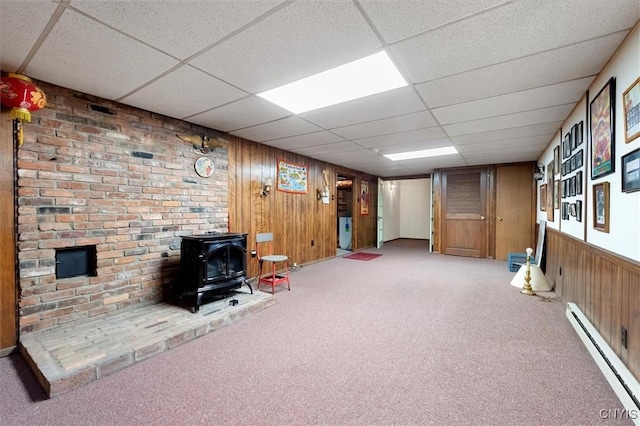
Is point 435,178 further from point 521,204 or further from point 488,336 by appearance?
point 488,336

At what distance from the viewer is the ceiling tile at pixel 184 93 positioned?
2.34 m

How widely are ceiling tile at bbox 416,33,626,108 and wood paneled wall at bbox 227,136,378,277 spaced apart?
109 inches

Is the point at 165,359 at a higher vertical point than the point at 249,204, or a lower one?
lower

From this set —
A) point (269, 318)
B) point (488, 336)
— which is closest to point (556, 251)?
point (488, 336)

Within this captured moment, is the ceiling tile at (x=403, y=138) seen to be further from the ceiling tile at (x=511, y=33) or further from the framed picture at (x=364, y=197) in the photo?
the framed picture at (x=364, y=197)

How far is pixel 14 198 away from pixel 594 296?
4.95 meters

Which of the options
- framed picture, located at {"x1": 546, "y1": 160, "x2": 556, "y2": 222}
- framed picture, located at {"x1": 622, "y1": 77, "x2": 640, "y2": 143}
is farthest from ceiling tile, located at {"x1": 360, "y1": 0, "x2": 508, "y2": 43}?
framed picture, located at {"x1": 546, "y1": 160, "x2": 556, "y2": 222}

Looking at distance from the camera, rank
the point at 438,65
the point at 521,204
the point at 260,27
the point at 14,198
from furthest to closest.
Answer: the point at 521,204
the point at 14,198
the point at 438,65
the point at 260,27

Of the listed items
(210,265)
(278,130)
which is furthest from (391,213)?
(210,265)

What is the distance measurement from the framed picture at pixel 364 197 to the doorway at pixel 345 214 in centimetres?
32

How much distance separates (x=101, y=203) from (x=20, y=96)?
1021mm

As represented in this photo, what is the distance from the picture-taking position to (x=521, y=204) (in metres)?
6.27

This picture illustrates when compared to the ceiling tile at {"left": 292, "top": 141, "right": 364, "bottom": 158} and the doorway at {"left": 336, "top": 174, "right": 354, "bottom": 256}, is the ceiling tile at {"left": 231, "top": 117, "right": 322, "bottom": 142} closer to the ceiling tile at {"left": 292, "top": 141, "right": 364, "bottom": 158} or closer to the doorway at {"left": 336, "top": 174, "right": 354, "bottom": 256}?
the ceiling tile at {"left": 292, "top": 141, "right": 364, "bottom": 158}

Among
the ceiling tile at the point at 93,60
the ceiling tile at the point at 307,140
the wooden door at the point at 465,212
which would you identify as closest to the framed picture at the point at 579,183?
the ceiling tile at the point at 307,140
